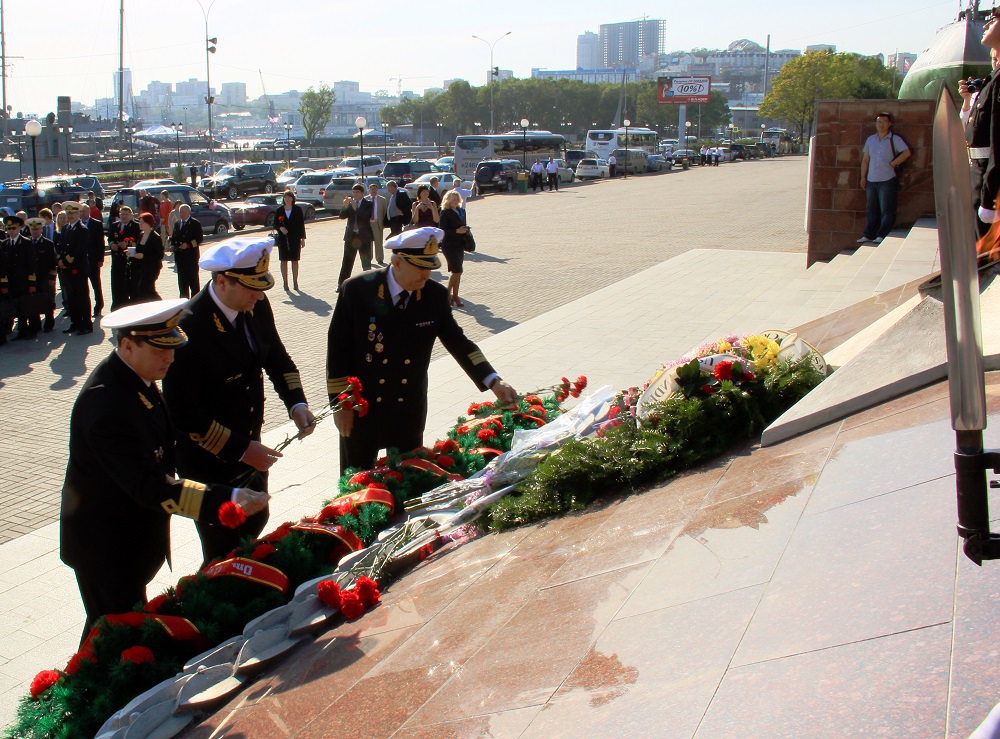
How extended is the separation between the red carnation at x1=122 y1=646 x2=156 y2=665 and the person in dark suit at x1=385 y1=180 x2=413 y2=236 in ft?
46.4

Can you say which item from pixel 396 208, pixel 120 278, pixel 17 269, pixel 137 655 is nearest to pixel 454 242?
pixel 396 208

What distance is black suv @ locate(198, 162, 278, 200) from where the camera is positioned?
35969 mm

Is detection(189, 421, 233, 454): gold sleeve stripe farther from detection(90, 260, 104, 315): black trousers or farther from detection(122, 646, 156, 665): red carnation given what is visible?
detection(90, 260, 104, 315): black trousers

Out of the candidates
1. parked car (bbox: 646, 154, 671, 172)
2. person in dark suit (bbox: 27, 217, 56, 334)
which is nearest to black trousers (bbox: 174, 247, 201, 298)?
person in dark suit (bbox: 27, 217, 56, 334)

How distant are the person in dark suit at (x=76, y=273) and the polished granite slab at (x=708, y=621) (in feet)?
33.6

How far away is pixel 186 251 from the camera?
1301 cm

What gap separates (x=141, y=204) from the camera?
41.1ft

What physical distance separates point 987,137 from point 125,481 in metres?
5.16

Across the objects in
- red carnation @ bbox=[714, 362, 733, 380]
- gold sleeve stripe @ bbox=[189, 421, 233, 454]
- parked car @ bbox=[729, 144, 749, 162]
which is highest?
parked car @ bbox=[729, 144, 749, 162]

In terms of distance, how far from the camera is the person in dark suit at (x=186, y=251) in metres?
13.0

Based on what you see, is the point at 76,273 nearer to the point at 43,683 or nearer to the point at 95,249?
the point at 95,249

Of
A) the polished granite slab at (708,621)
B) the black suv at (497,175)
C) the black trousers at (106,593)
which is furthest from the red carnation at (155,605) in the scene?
the black suv at (497,175)

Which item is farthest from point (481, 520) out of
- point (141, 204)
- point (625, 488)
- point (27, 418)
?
point (141, 204)

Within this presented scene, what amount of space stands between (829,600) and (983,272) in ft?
8.35
